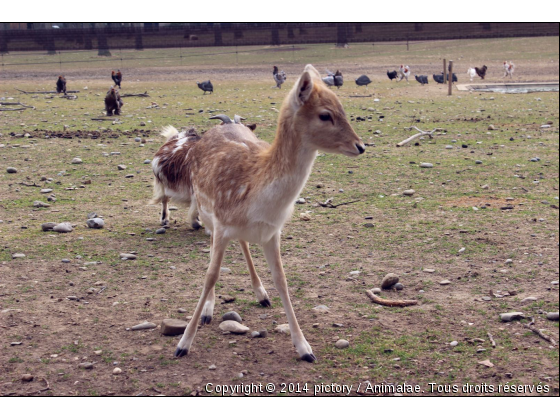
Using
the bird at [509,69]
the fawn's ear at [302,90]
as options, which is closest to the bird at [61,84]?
the bird at [509,69]

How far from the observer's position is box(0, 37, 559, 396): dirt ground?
15.3 feet

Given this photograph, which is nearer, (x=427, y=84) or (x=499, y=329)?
(x=499, y=329)

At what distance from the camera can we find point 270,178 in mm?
4934

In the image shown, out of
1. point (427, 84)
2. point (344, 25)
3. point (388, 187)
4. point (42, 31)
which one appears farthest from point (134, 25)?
point (388, 187)

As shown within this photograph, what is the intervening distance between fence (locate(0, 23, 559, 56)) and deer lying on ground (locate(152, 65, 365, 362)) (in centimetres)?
3659

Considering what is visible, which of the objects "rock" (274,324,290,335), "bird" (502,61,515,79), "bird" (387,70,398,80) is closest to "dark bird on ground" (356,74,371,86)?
"bird" (387,70,398,80)

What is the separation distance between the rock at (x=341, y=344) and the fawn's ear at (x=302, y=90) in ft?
5.98

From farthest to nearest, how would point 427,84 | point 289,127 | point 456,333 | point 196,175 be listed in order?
point 427,84, point 196,175, point 456,333, point 289,127

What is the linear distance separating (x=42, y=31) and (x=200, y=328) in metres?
40.8

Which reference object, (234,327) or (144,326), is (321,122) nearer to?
(234,327)

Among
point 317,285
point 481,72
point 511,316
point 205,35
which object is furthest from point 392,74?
point 511,316

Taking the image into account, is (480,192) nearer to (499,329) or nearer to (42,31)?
(499,329)

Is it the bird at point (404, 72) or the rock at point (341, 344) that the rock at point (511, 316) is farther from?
the bird at point (404, 72)

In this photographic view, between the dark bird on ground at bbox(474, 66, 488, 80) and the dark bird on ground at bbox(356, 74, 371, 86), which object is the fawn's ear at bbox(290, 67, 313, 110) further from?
the dark bird on ground at bbox(474, 66, 488, 80)
